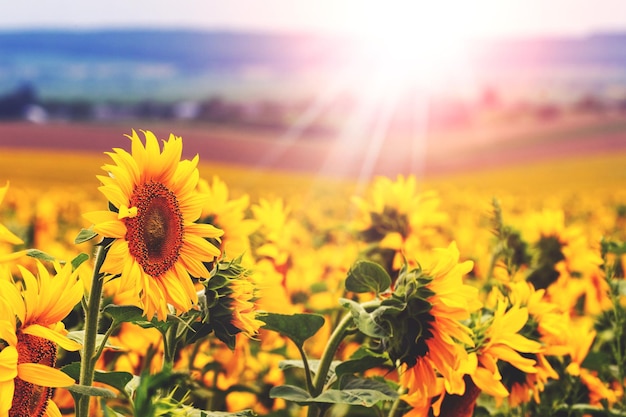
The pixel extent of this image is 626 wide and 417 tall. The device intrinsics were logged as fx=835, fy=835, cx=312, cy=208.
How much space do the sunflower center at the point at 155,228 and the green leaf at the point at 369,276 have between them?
293mm

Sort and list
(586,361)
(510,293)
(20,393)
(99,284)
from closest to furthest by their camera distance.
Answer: (20,393) → (99,284) → (510,293) → (586,361)

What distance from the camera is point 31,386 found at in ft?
3.13

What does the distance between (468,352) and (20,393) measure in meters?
0.72

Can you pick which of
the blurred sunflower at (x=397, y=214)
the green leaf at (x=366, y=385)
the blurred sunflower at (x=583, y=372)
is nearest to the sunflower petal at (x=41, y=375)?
the green leaf at (x=366, y=385)

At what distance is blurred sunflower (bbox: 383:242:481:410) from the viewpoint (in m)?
1.21

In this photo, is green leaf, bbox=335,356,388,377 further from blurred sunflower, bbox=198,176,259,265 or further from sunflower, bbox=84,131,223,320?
blurred sunflower, bbox=198,176,259,265

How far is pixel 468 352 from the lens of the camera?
1365mm

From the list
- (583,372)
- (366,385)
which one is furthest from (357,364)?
(583,372)

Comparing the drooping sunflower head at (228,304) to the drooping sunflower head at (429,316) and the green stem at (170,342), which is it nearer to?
the green stem at (170,342)

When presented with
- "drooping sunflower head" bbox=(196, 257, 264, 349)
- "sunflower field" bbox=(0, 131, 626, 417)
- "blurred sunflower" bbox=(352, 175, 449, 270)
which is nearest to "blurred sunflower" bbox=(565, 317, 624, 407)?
"sunflower field" bbox=(0, 131, 626, 417)

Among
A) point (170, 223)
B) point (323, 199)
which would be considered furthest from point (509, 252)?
point (323, 199)

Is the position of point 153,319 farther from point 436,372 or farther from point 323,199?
point 323,199

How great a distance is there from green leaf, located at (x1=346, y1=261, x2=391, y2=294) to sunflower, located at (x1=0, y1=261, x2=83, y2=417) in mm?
468

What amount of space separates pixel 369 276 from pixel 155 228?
0.36 meters
